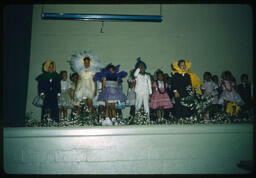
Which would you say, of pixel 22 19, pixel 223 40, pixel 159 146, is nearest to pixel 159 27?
pixel 223 40

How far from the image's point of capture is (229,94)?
5430mm

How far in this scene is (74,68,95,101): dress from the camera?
526 centimetres

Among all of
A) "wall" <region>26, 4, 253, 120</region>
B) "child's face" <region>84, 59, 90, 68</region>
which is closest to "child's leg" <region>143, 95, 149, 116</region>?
"child's face" <region>84, 59, 90, 68</region>

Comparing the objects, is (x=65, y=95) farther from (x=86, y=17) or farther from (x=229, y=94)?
(x=229, y=94)

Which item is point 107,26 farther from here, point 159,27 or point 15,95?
point 15,95

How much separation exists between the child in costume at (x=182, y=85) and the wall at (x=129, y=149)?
1319 mm

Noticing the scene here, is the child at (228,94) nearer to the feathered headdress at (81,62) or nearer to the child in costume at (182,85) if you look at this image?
the child in costume at (182,85)

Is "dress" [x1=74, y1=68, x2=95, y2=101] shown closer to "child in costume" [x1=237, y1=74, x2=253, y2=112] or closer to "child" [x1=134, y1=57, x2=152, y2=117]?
"child" [x1=134, y1=57, x2=152, y2=117]

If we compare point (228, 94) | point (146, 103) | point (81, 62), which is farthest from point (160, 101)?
point (81, 62)

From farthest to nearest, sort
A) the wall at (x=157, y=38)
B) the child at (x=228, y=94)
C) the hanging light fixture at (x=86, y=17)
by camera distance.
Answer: the wall at (x=157, y=38), the hanging light fixture at (x=86, y=17), the child at (x=228, y=94)

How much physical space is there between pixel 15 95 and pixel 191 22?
626 cm

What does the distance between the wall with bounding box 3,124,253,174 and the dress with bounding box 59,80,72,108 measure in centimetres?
191

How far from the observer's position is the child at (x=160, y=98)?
204 inches

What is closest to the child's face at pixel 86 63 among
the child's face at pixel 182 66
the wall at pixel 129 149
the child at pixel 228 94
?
the wall at pixel 129 149
